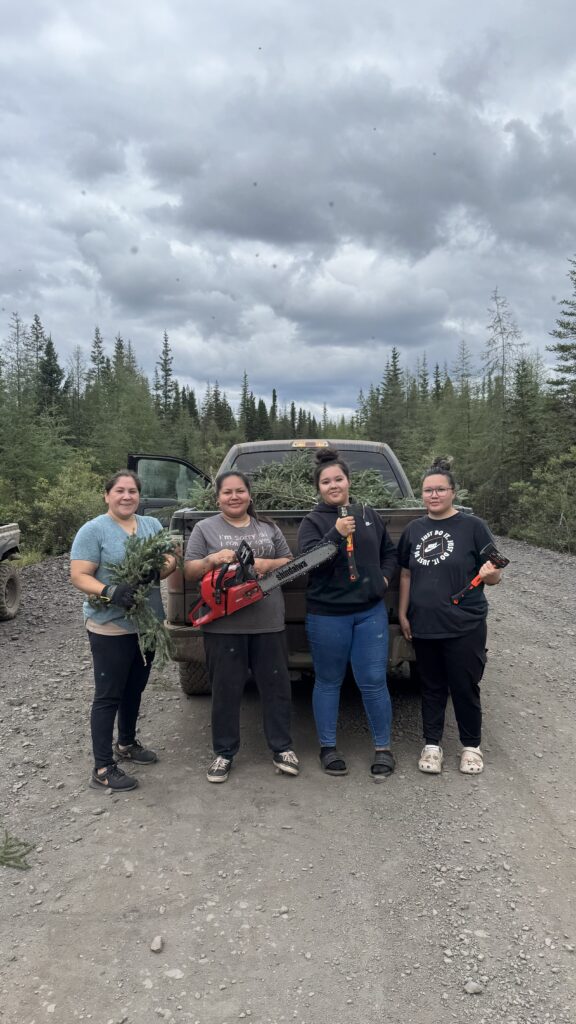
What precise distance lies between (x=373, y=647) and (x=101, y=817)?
1771 millimetres

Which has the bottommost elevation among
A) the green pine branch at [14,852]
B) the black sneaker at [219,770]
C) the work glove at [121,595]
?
the green pine branch at [14,852]

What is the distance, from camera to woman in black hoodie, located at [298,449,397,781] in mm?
3771

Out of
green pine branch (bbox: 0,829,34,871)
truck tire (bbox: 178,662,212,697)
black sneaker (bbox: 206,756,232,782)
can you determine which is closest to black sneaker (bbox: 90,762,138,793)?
black sneaker (bbox: 206,756,232,782)

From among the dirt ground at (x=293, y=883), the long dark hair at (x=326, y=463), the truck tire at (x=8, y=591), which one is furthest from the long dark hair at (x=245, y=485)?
the truck tire at (x=8, y=591)

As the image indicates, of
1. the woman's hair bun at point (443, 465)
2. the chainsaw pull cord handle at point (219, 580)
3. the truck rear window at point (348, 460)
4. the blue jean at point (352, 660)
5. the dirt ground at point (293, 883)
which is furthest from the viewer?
the truck rear window at point (348, 460)

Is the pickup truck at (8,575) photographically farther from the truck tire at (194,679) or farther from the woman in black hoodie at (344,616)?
the woman in black hoodie at (344,616)

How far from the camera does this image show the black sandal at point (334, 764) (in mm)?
3811

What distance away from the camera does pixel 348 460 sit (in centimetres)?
588

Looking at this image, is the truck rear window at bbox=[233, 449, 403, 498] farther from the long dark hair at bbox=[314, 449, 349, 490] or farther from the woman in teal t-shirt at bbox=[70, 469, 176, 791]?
the woman in teal t-shirt at bbox=[70, 469, 176, 791]

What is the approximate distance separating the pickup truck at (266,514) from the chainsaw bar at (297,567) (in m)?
0.38

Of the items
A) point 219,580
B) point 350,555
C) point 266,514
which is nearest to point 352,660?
point 350,555

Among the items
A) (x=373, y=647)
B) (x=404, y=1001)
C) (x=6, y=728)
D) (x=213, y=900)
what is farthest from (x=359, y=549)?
(x=6, y=728)

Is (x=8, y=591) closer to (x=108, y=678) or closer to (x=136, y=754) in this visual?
(x=136, y=754)

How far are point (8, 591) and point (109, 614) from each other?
5.18 meters
